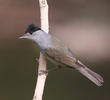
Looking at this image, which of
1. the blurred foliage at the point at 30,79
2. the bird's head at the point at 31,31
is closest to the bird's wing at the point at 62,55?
the bird's head at the point at 31,31

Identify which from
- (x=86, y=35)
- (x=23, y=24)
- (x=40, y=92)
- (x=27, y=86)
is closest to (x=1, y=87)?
(x=27, y=86)

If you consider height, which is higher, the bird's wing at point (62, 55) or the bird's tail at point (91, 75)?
the bird's wing at point (62, 55)

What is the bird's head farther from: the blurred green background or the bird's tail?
the blurred green background

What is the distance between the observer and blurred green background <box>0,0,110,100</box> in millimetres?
3959

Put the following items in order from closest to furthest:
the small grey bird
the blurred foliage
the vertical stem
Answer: the vertical stem
the small grey bird
the blurred foliage

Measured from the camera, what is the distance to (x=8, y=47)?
13.7ft

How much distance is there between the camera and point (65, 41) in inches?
161

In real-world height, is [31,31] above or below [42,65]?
above

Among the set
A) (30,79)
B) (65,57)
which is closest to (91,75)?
(65,57)

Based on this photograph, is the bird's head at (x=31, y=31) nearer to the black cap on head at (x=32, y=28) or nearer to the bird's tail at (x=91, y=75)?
the black cap on head at (x=32, y=28)

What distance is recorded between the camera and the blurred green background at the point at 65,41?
3.96 m

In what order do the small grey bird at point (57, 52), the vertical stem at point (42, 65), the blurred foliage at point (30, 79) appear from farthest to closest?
1. the blurred foliage at point (30, 79)
2. the small grey bird at point (57, 52)
3. the vertical stem at point (42, 65)

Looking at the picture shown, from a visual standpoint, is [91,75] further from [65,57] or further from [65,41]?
[65,41]

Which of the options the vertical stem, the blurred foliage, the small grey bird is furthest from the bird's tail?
the blurred foliage
